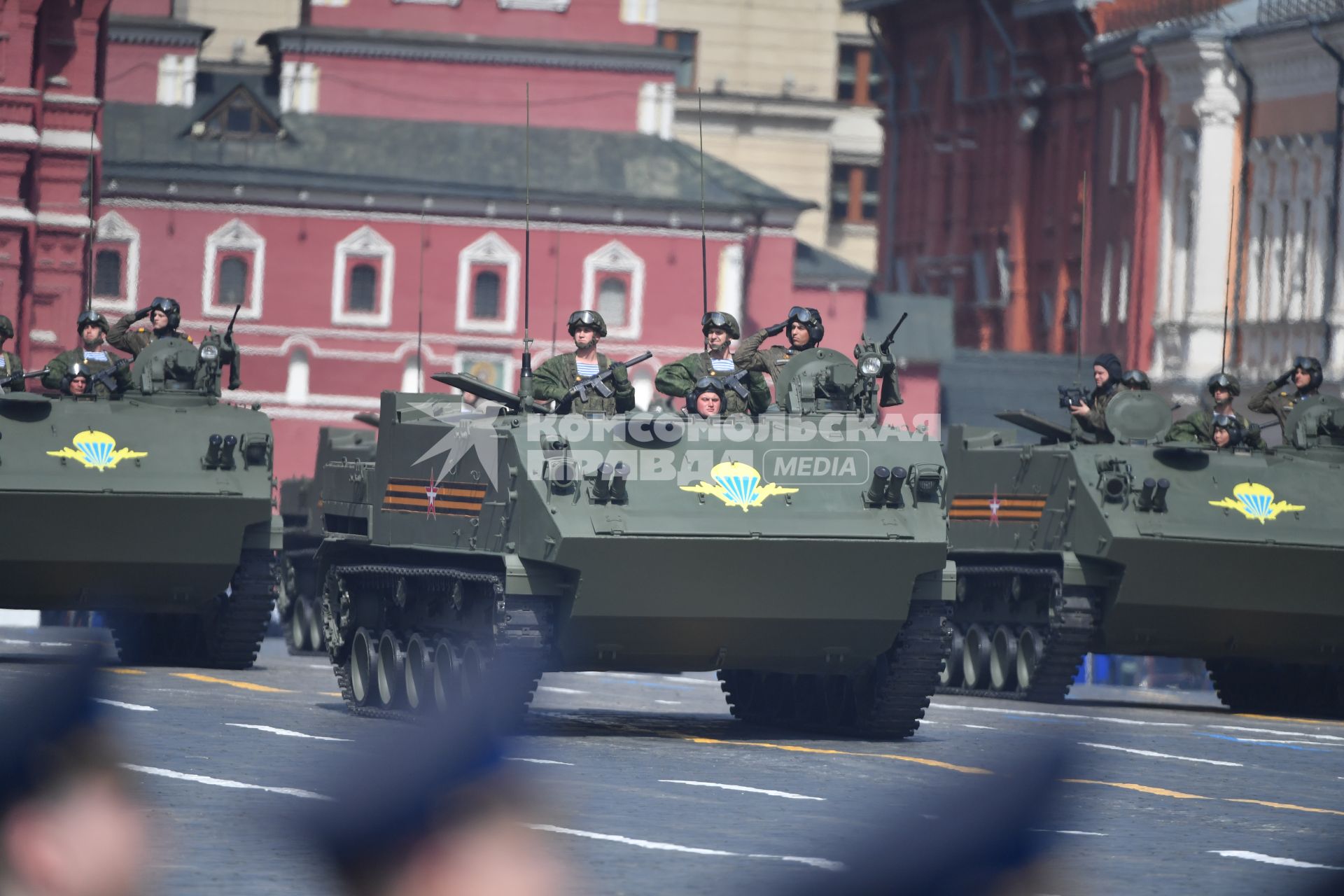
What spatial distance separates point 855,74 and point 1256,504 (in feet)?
249

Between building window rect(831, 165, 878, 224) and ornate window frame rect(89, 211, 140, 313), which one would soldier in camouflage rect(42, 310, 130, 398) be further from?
building window rect(831, 165, 878, 224)

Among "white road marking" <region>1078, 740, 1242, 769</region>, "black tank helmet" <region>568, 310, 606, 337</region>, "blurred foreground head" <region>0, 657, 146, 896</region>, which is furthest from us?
"black tank helmet" <region>568, 310, 606, 337</region>

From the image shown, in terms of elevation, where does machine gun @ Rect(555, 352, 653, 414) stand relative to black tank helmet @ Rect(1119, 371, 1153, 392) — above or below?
below

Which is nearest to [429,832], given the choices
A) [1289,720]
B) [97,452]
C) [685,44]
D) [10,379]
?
[97,452]

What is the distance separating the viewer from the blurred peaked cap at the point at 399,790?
7.91 ft

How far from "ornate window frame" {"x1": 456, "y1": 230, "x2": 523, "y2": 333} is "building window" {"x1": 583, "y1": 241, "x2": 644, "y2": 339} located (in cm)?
156

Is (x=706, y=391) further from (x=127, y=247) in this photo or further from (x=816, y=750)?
(x=127, y=247)

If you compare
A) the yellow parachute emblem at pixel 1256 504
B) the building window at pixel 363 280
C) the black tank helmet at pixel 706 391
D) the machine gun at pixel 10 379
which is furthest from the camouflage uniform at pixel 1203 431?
the building window at pixel 363 280

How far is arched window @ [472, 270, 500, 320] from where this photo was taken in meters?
62.5

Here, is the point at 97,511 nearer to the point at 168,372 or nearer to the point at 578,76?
the point at 168,372

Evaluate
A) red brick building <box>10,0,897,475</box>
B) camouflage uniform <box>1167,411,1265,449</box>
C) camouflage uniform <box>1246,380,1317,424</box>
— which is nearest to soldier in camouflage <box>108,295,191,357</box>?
camouflage uniform <box>1167,411,1265,449</box>

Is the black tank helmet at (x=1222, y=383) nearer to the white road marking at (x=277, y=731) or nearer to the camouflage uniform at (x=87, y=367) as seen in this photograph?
the camouflage uniform at (x=87, y=367)

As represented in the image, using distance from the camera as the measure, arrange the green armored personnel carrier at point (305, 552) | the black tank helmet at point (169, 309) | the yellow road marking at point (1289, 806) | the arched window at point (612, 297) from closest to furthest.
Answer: the yellow road marking at point (1289, 806) < the black tank helmet at point (169, 309) < the green armored personnel carrier at point (305, 552) < the arched window at point (612, 297)

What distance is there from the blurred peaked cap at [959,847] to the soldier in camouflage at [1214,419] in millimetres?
18949
